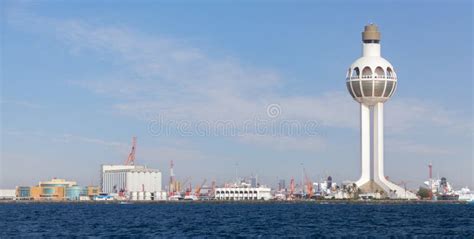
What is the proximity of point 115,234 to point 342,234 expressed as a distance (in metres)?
21.4

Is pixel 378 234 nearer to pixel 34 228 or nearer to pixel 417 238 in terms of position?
pixel 417 238

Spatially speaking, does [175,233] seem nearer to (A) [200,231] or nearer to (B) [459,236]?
(A) [200,231]

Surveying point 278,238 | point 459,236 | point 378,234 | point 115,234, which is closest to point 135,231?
point 115,234

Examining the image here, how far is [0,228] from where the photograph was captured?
321ft

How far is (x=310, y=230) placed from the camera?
3649 inches

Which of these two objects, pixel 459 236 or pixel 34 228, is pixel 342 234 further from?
pixel 34 228

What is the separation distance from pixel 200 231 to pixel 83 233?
462 inches

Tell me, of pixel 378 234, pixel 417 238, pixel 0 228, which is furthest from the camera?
pixel 0 228

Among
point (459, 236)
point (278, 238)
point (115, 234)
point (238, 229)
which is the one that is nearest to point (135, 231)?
point (115, 234)

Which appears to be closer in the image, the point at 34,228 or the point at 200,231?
the point at 200,231

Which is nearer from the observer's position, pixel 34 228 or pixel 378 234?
pixel 378 234

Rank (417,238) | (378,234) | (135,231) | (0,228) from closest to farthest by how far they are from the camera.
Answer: (417,238) → (378,234) → (135,231) → (0,228)

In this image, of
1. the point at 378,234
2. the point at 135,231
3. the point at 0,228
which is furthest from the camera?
the point at 0,228

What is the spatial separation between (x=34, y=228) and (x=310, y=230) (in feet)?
99.1
